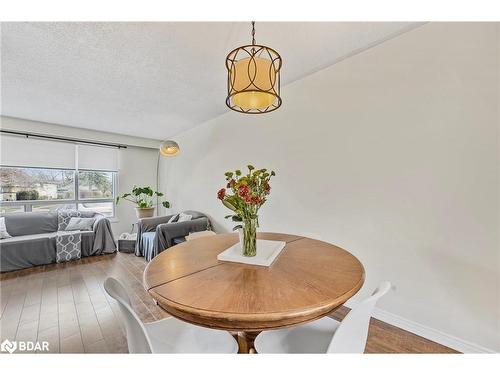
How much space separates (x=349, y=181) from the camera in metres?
2.15

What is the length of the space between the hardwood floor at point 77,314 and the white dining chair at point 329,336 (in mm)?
861

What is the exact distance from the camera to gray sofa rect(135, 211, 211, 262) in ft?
10.9

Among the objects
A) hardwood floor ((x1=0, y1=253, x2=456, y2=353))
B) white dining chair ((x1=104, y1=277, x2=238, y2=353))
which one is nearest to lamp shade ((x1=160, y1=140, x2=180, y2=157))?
hardwood floor ((x1=0, y1=253, x2=456, y2=353))

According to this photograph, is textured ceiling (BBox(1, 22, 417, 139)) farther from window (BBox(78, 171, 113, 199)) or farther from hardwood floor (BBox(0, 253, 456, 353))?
hardwood floor (BBox(0, 253, 456, 353))

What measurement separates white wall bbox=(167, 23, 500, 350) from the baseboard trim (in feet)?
0.12

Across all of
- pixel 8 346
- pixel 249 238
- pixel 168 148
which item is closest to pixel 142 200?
pixel 168 148

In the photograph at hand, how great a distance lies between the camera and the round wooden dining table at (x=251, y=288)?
0.79 m

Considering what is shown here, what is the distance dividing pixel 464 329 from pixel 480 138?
4.43 feet

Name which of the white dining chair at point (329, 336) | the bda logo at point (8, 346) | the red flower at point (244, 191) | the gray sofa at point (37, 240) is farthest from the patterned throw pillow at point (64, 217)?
the white dining chair at point (329, 336)

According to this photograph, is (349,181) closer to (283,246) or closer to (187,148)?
(283,246)

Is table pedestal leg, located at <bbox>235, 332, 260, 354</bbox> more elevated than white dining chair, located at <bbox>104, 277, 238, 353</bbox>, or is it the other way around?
white dining chair, located at <bbox>104, 277, 238, 353</bbox>

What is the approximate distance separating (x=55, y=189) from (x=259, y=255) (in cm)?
494

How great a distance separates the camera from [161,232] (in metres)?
3.34
